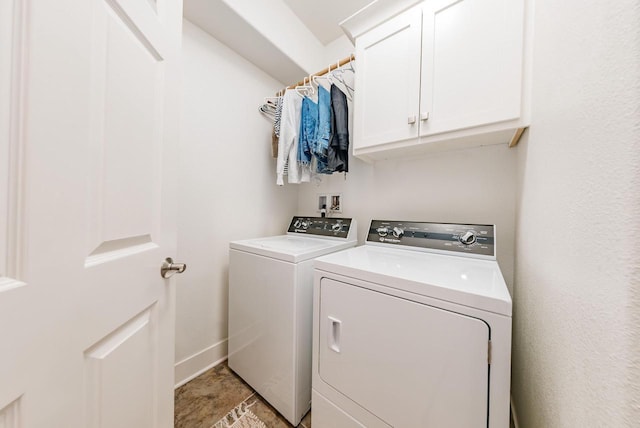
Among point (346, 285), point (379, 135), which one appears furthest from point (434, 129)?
point (346, 285)

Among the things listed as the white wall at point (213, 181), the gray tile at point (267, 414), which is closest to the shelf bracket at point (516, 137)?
the white wall at point (213, 181)

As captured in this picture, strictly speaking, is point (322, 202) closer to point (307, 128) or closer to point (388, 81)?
point (307, 128)

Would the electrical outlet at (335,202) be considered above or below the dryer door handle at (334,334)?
above

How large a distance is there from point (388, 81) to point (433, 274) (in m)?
1.09

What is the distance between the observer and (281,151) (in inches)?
66.8

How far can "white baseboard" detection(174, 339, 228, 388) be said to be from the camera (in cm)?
142

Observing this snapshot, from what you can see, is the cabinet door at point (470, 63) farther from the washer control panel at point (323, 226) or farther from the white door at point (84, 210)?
the white door at point (84, 210)

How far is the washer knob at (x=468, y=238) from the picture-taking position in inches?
44.8

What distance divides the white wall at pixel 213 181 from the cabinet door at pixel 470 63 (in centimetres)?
134

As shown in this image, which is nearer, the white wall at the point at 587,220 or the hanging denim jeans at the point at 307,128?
the white wall at the point at 587,220

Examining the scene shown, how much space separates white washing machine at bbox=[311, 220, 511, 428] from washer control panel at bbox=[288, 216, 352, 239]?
454 mm

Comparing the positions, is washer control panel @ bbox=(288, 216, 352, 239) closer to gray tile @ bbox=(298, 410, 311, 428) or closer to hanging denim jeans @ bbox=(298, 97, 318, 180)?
hanging denim jeans @ bbox=(298, 97, 318, 180)

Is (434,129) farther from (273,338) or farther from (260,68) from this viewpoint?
(260,68)

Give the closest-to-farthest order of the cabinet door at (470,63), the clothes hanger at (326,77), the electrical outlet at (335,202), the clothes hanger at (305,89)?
the cabinet door at (470,63), the clothes hanger at (326,77), the clothes hanger at (305,89), the electrical outlet at (335,202)
